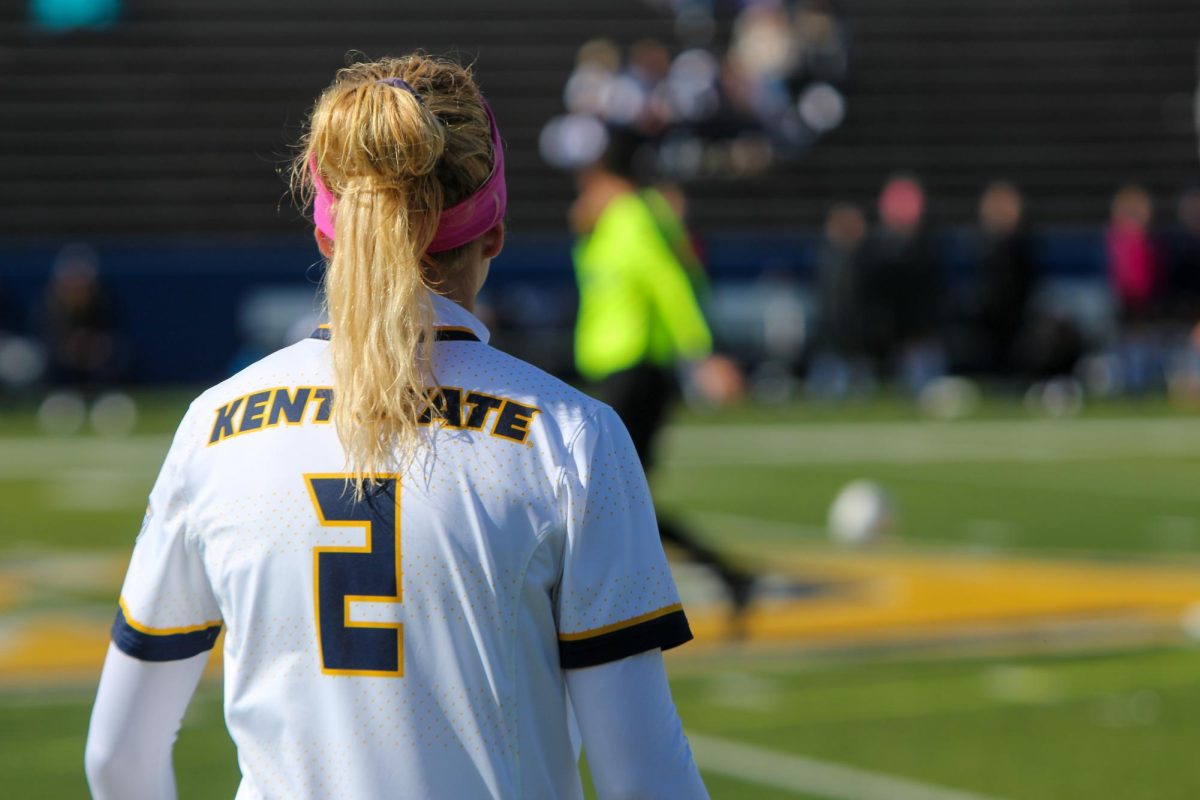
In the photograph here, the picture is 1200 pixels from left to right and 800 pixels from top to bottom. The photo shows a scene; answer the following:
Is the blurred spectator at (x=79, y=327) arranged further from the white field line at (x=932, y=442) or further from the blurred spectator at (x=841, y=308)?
the blurred spectator at (x=841, y=308)

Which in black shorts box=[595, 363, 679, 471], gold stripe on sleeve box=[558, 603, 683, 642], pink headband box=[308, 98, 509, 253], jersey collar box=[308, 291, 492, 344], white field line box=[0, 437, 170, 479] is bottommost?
white field line box=[0, 437, 170, 479]

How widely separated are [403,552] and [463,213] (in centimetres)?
45

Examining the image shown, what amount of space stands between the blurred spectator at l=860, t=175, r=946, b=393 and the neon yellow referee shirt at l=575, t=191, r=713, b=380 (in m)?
15.1

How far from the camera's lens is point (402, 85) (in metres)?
2.53

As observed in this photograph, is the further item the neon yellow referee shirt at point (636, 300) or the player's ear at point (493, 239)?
the neon yellow referee shirt at point (636, 300)

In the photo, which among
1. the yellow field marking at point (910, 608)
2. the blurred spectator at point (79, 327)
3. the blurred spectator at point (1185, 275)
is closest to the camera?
the yellow field marking at point (910, 608)

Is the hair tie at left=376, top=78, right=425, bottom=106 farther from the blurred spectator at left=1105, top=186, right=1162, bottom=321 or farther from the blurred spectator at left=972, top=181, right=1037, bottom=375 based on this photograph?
the blurred spectator at left=1105, top=186, right=1162, bottom=321

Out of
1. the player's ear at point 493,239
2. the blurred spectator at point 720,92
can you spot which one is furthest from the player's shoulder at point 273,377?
the blurred spectator at point 720,92

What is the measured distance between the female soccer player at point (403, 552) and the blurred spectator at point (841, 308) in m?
21.9

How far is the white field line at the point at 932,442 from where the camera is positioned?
17766mm

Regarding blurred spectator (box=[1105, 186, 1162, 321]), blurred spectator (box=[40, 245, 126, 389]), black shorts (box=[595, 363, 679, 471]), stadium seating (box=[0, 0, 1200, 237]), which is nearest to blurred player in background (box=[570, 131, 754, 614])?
black shorts (box=[595, 363, 679, 471])

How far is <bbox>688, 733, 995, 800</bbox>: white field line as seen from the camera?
6402 mm

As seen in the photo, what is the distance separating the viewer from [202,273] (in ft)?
79.0

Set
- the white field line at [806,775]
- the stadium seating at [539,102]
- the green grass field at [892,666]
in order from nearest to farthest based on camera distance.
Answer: the white field line at [806,775] < the green grass field at [892,666] < the stadium seating at [539,102]
